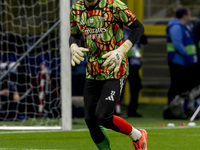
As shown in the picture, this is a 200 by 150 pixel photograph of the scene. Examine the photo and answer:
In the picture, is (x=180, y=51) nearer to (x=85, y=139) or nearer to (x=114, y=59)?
(x=85, y=139)

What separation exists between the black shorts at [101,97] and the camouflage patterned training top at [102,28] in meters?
0.07

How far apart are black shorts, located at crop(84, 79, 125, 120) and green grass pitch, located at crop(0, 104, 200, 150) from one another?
139cm

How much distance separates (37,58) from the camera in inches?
456

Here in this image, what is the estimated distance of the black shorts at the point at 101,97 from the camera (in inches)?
219

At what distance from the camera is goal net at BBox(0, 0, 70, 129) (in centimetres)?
1094

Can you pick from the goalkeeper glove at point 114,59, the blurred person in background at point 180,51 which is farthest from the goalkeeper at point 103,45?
the blurred person in background at point 180,51

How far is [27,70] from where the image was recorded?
37.3ft

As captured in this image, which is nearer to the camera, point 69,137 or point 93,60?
point 93,60

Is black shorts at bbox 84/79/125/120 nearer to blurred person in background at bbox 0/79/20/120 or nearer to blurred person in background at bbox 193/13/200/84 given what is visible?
blurred person in background at bbox 0/79/20/120

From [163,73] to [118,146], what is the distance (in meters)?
8.24

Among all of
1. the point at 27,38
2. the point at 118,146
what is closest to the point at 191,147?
the point at 118,146

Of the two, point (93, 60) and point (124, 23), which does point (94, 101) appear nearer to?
point (93, 60)

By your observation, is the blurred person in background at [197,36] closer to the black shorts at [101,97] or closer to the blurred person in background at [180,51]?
the blurred person in background at [180,51]

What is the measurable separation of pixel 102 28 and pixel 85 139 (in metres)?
2.78
